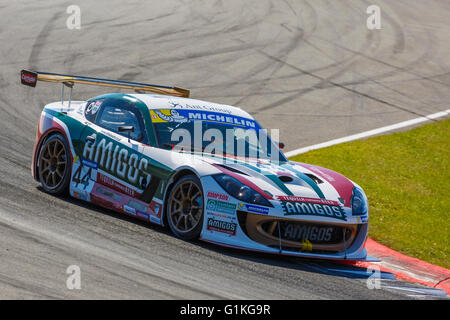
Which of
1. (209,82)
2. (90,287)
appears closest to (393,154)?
(209,82)

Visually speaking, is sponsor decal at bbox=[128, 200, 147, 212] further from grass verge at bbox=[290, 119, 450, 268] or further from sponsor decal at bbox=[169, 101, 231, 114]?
grass verge at bbox=[290, 119, 450, 268]

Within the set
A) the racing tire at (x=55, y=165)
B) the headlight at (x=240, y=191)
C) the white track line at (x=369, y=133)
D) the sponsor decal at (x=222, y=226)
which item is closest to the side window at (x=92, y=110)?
the racing tire at (x=55, y=165)

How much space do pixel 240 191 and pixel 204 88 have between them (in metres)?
9.24

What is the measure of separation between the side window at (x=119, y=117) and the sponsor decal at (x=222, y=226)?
5.19 feet

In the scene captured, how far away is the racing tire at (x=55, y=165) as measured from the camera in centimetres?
891

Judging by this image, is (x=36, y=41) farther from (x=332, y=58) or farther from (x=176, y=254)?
(x=176, y=254)

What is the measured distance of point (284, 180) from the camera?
7555 millimetres

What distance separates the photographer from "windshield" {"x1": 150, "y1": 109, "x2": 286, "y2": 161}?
26.6 feet

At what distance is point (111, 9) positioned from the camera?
2216cm

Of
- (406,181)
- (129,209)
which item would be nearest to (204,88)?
(406,181)

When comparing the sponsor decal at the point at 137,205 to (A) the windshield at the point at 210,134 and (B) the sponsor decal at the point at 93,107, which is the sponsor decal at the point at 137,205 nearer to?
(A) the windshield at the point at 210,134

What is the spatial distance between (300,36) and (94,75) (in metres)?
7.06

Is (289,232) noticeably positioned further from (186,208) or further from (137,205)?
(137,205)

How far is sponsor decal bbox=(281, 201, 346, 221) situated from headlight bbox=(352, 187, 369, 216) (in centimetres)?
22
